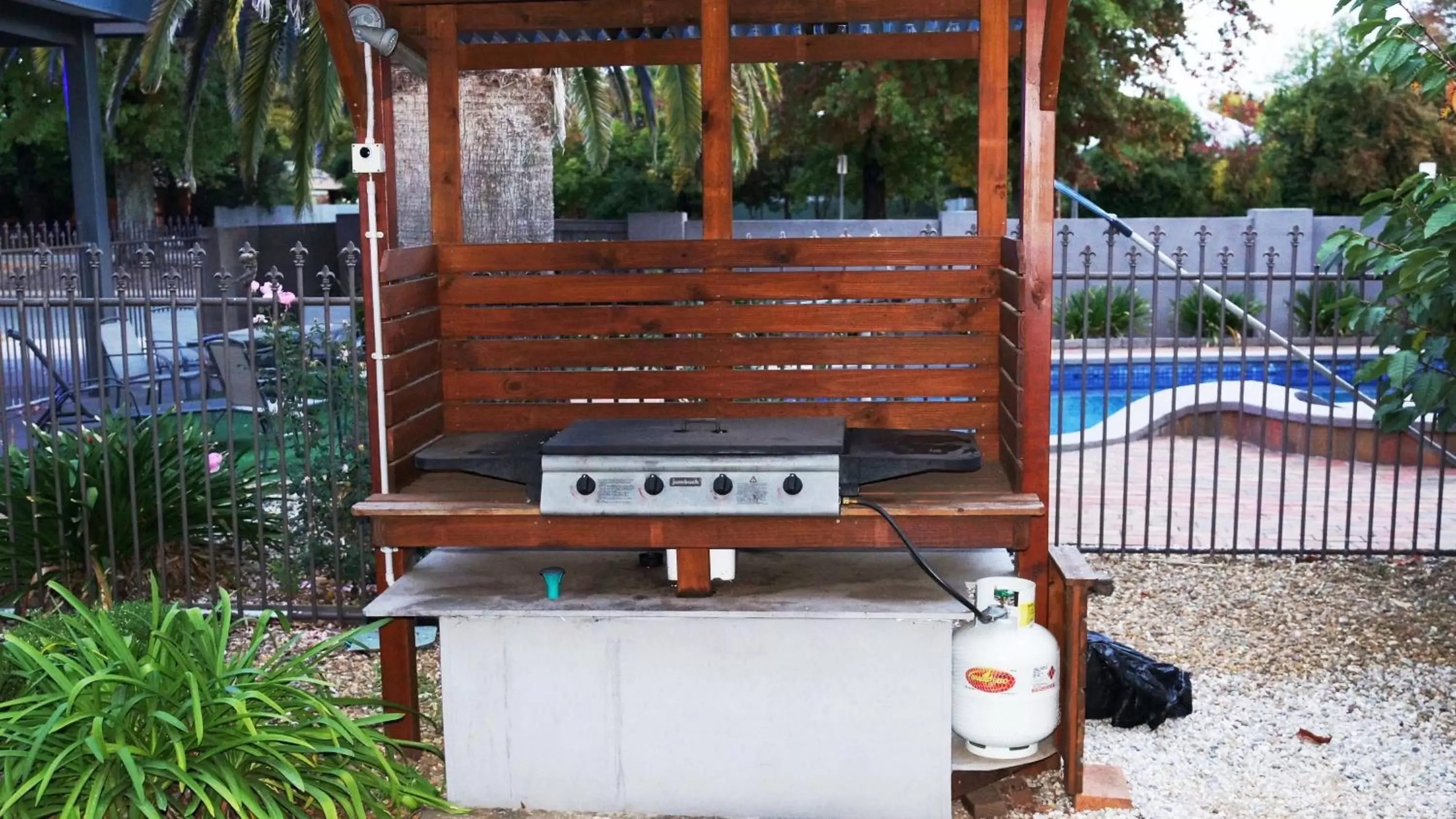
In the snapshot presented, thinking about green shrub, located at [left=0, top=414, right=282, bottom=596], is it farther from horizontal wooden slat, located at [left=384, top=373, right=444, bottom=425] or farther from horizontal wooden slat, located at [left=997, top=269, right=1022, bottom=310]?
horizontal wooden slat, located at [left=997, top=269, right=1022, bottom=310]

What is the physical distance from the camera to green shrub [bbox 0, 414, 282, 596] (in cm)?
588

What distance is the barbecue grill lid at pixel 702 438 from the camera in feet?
11.6

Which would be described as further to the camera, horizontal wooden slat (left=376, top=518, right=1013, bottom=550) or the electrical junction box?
the electrical junction box

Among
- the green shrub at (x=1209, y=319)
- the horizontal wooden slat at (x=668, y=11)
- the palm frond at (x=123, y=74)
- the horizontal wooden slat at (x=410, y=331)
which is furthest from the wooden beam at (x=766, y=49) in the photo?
the green shrub at (x=1209, y=319)

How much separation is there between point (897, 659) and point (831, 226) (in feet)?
51.7

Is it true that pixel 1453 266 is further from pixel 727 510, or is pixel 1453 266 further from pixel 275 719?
pixel 275 719

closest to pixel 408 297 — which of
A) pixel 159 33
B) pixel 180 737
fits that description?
pixel 180 737

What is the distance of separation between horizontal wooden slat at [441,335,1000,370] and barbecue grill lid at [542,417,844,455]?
0.51 meters

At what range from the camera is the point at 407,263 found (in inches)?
166

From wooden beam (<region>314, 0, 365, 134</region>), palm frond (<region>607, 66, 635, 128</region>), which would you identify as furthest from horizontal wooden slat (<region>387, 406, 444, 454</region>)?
palm frond (<region>607, 66, 635, 128</region>)

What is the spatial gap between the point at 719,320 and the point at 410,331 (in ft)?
3.17

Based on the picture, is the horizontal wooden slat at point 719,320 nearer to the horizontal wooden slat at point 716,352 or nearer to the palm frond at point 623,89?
the horizontal wooden slat at point 716,352

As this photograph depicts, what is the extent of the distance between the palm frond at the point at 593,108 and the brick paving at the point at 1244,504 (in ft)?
17.1

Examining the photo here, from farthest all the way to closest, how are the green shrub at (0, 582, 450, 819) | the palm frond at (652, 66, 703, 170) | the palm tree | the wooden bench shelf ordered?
the palm frond at (652, 66, 703, 170) < the palm tree < the wooden bench shelf < the green shrub at (0, 582, 450, 819)
